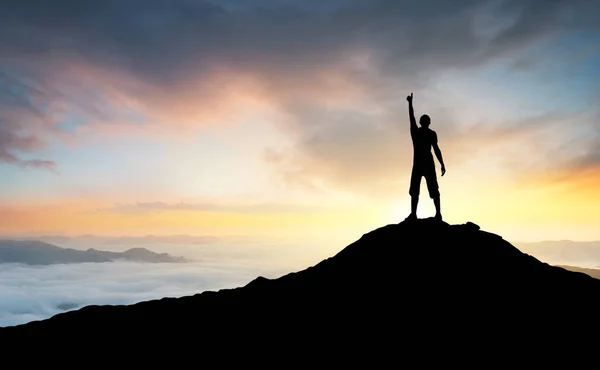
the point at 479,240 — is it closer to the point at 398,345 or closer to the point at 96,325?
the point at 398,345

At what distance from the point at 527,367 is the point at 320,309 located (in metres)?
7.05

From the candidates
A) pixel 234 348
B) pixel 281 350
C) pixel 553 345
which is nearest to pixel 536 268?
pixel 553 345

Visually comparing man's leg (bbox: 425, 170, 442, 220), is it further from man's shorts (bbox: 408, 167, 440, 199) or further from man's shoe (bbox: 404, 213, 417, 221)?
man's shoe (bbox: 404, 213, 417, 221)

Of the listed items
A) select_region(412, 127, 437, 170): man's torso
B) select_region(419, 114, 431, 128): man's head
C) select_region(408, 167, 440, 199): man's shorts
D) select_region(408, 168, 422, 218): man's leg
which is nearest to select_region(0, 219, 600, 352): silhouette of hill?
select_region(408, 168, 422, 218): man's leg

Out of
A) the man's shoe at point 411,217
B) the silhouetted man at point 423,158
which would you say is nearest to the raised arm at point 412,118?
the silhouetted man at point 423,158

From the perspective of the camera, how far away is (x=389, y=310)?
15070mm

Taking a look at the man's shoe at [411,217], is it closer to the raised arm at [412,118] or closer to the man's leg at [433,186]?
the man's leg at [433,186]

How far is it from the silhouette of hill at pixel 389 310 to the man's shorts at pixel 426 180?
1.47 meters

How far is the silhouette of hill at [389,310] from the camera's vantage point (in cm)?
1379

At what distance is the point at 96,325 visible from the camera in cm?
1998

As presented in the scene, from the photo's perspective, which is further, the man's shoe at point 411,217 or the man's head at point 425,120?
the man's shoe at point 411,217

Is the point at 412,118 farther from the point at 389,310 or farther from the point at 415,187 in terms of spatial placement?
the point at 389,310

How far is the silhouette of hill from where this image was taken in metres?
13.8

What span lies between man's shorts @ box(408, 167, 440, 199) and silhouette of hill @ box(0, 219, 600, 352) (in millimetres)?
1471
